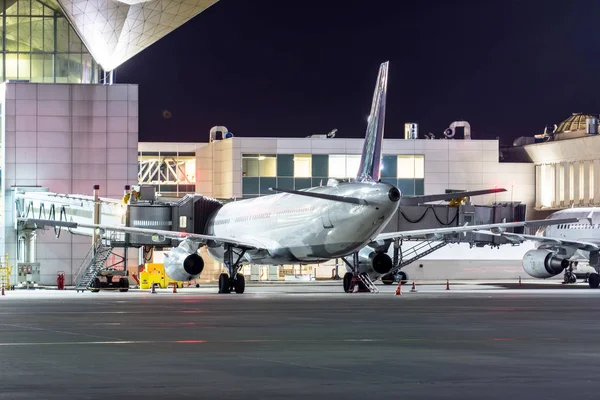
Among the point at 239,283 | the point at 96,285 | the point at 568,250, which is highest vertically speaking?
the point at 568,250

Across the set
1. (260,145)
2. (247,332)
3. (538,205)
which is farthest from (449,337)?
(538,205)

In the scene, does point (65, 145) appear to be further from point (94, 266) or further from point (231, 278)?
point (231, 278)

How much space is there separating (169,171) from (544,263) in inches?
1957

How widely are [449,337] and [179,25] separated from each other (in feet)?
231

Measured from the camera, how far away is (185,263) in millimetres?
57438

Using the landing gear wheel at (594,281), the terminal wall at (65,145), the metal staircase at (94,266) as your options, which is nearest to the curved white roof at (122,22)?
the terminal wall at (65,145)

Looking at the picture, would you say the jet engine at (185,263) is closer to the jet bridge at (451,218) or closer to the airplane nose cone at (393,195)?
the airplane nose cone at (393,195)

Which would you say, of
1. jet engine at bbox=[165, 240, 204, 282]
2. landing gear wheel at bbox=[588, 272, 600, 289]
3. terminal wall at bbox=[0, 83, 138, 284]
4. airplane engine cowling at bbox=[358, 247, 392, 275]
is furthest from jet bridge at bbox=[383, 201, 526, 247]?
terminal wall at bbox=[0, 83, 138, 284]

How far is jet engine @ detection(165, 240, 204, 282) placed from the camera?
5750 cm

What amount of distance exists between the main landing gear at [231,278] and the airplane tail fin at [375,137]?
27.6 ft

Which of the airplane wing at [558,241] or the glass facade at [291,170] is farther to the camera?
the glass facade at [291,170]

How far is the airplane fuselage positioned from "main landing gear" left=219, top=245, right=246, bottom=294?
3.64ft

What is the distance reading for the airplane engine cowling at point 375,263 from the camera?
5872 centimetres

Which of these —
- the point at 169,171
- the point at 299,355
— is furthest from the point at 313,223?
the point at 169,171
